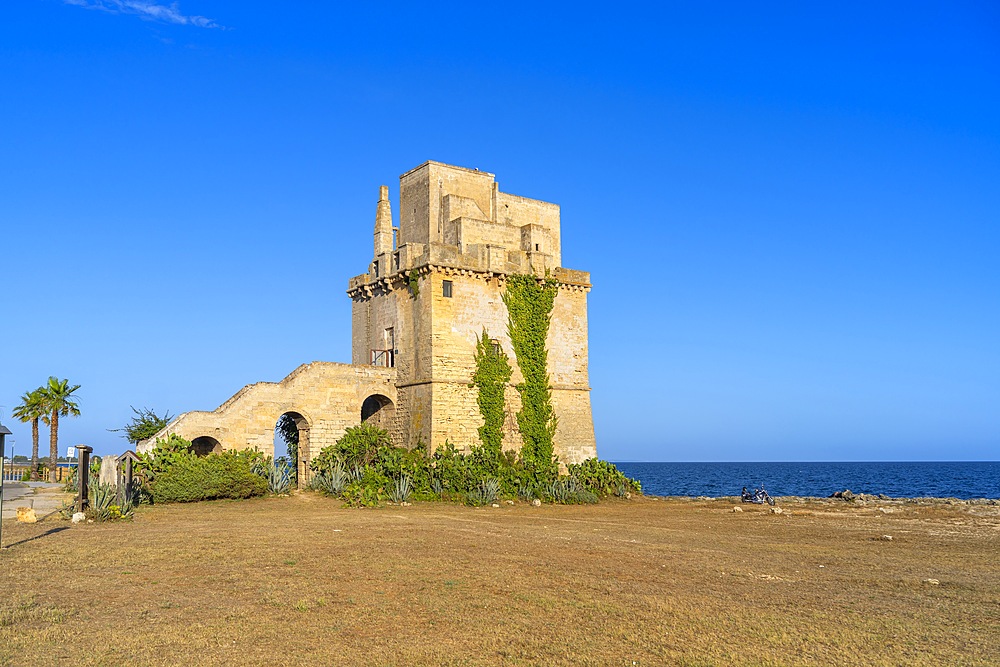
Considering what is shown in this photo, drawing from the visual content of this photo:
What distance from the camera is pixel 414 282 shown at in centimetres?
3200

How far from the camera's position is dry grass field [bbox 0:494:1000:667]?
8.68 meters

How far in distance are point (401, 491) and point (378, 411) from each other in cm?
657

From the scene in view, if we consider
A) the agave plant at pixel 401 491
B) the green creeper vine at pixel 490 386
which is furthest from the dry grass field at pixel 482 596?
the green creeper vine at pixel 490 386

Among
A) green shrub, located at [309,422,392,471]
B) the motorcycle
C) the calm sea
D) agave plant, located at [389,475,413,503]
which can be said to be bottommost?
the calm sea

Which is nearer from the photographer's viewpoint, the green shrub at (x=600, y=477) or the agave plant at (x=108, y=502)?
the agave plant at (x=108, y=502)

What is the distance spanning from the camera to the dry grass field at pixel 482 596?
868cm

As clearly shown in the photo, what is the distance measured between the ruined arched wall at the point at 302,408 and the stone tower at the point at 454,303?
1.63 m

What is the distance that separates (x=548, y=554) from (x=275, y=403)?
17171 mm

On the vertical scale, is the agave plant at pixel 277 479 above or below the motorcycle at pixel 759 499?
above

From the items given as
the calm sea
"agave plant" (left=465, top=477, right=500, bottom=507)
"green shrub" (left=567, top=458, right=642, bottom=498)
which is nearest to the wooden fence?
"agave plant" (left=465, top=477, right=500, bottom=507)

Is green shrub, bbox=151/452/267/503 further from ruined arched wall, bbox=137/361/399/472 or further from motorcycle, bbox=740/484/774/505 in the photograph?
motorcycle, bbox=740/484/774/505

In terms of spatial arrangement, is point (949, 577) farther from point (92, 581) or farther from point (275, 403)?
point (275, 403)

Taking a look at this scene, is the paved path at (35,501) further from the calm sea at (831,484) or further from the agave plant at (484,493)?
the calm sea at (831,484)

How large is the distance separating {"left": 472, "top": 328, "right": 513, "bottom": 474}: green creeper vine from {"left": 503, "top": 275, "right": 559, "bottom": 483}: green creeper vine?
0.91 m
